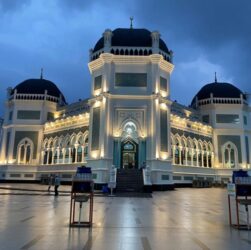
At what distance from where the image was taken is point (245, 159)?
1692 inches

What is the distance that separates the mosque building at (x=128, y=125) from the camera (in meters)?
30.5

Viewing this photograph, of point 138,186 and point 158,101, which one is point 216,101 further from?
point 138,186

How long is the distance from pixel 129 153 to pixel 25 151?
20.3 metres

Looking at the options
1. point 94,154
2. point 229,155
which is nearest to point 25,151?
point 94,154

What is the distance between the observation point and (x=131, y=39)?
33.5 m

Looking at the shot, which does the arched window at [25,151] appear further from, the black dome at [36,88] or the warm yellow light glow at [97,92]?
the warm yellow light glow at [97,92]

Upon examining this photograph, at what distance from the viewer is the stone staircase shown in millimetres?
25719

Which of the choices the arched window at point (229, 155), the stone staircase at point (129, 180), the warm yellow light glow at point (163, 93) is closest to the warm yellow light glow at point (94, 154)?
the stone staircase at point (129, 180)

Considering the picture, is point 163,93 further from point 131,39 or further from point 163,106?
point 131,39

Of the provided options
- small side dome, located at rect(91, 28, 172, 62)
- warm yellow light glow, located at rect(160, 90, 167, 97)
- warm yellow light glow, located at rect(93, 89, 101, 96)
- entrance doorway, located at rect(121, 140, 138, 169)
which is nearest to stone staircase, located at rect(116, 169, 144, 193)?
entrance doorway, located at rect(121, 140, 138, 169)

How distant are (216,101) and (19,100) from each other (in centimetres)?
3246

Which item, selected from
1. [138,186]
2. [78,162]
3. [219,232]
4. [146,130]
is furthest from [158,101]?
[219,232]

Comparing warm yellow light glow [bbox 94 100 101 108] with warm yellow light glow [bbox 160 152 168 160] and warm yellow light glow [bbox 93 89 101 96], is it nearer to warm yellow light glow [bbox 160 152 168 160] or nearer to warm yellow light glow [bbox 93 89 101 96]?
warm yellow light glow [bbox 93 89 101 96]

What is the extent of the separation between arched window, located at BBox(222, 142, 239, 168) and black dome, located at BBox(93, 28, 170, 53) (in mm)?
19111
